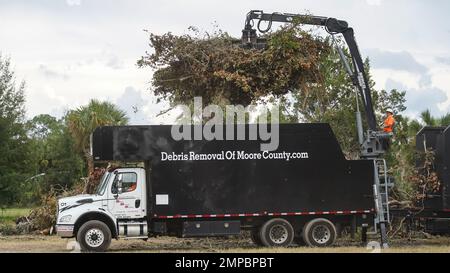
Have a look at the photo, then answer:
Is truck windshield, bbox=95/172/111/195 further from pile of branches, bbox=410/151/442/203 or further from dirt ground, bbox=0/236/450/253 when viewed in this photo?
pile of branches, bbox=410/151/442/203

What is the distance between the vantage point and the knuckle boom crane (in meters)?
21.7

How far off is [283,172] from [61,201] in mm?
6092

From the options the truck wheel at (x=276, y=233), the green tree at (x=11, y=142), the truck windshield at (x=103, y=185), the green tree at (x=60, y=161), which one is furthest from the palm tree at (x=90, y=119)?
the green tree at (x=60, y=161)

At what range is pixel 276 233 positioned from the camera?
2064 cm

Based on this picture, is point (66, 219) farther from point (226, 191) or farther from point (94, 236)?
point (226, 191)

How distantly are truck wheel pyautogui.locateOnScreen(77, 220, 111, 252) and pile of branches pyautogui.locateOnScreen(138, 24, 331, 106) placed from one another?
7.15 m

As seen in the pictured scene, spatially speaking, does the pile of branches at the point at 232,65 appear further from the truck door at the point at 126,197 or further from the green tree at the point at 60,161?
the green tree at the point at 60,161

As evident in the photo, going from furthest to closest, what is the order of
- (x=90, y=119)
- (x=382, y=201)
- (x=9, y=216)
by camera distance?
(x=9, y=216) < (x=90, y=119) < (x=382, y=201)

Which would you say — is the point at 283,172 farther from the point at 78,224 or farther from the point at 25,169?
the point at 25,169

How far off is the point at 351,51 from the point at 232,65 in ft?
13.4

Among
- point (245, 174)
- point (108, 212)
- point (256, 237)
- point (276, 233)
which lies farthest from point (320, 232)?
point (108, 212)

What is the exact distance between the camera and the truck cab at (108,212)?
19641 millimetres

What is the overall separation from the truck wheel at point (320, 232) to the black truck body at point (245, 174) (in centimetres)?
30

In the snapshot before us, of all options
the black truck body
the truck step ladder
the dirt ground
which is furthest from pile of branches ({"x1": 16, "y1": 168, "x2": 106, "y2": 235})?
the truck step ladder
